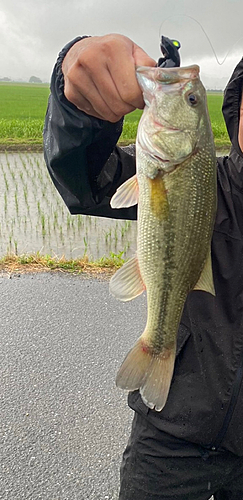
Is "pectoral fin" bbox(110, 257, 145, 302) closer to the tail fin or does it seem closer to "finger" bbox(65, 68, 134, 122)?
the tail fin

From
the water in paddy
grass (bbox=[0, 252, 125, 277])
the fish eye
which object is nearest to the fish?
the fish eye

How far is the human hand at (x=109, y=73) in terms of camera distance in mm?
1168

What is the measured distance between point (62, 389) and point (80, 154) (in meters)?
1.89

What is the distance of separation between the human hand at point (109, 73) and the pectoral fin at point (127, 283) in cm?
46

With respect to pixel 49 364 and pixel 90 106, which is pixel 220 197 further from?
pixel 49 364

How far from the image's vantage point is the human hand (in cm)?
117

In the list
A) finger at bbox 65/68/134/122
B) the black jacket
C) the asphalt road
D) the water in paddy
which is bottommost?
the asphalt road

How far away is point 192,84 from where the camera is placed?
49.2 inches

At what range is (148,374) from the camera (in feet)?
4.81

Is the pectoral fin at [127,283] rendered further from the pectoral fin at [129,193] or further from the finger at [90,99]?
the finger at [90,99]

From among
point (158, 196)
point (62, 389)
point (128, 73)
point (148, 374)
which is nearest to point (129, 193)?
point (158, 196)

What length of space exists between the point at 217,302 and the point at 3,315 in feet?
7.81

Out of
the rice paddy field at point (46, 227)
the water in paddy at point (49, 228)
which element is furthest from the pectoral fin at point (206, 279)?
the water in paddy at point (49, 228)

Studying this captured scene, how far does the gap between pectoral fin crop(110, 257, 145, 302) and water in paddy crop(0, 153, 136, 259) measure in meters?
3.89
